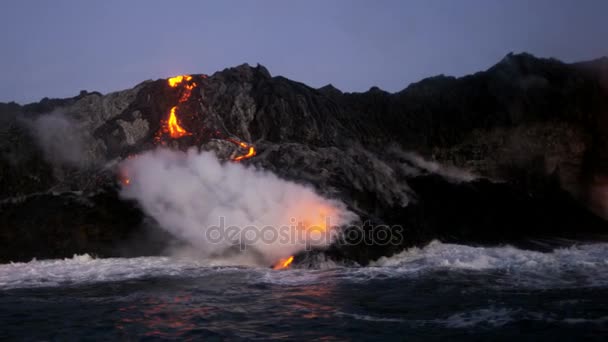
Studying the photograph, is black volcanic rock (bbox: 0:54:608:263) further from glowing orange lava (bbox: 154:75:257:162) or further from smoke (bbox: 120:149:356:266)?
smoke (bbox: 120:149:356:266)

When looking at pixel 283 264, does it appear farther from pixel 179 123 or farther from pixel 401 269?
pixel 179 123

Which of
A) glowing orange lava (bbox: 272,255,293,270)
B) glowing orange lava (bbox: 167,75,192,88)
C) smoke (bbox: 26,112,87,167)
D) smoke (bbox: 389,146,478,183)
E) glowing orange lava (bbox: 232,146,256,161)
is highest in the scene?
glowing orange lava (bbox: 167,75,192,88)

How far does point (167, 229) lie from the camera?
17.1m

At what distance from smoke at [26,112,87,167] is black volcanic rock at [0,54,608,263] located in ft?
0.62

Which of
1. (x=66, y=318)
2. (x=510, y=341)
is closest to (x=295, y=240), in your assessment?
(x=66, y=318)

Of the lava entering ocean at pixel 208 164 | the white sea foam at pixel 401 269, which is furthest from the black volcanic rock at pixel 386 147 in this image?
the white sea foam at pixel 401 269

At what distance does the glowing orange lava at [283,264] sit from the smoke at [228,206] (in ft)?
0.94

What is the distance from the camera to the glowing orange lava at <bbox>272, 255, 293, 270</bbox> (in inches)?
530

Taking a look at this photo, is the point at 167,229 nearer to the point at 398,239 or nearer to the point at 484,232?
the point at 398,239

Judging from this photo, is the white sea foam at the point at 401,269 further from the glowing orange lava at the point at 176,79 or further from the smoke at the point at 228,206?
the glowing orange lava at the point at 176,79

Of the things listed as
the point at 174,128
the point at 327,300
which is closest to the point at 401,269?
the point at 327,300

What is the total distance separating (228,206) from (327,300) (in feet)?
23.1

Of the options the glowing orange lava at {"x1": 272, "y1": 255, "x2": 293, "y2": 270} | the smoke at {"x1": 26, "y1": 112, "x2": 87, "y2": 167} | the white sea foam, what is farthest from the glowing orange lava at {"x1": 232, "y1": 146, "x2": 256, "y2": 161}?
the smoke at {"x1": 26, "y1": 112, "x2": 87, "y2": 167}

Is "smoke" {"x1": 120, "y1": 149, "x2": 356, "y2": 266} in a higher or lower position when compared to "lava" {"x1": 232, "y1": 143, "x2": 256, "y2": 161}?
lower
